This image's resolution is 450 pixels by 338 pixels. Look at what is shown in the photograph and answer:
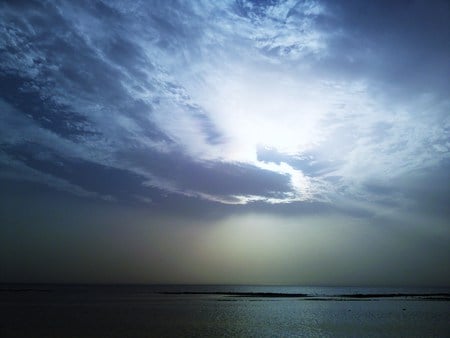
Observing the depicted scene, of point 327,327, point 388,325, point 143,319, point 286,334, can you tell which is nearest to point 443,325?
point 388,325

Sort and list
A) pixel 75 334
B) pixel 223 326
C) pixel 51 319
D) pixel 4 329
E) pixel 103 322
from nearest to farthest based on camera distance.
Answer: pixel 75 334 → pixel 4 329 → pixel 223 326 → pixel 103 322 → pixel 51 319

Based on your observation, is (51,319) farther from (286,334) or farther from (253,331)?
(286,334)

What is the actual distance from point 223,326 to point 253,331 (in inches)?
150

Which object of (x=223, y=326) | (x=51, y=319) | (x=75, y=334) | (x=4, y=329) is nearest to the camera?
(x=75, y=334)

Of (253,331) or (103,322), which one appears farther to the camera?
(103,322)

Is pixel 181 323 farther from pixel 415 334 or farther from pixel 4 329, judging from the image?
pixel 415 334

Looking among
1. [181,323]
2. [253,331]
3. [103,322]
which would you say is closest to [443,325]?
[253,331]

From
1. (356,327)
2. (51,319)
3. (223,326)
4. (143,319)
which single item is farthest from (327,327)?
(51,319)

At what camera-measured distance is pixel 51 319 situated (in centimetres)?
3766

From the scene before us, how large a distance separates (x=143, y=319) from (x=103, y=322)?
179 inches

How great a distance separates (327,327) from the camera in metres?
33.2

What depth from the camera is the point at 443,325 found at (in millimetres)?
34000

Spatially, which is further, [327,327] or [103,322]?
[103,322]

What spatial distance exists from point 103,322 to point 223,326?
41.7ft
